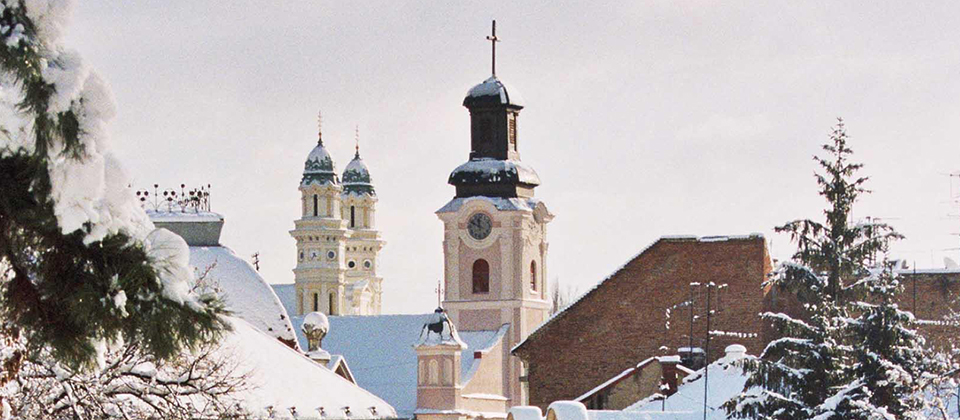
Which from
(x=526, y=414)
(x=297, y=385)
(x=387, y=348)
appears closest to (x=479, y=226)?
(x=387, y=348)

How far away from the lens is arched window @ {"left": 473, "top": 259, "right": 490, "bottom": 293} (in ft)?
333

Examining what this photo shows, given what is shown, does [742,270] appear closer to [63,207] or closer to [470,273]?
[63,207]

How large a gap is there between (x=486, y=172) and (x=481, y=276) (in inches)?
246

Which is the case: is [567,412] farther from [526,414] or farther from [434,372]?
[434,372]

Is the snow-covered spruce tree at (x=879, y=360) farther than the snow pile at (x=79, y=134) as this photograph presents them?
Yes

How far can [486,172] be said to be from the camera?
98812 mm

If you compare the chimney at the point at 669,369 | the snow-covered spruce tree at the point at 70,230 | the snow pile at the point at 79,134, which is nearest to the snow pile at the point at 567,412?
the chimney at the point at 669,369

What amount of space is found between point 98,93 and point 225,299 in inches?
32.0

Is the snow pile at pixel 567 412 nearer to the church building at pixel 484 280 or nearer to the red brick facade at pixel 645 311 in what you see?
the red brick facade at pixel 645 311

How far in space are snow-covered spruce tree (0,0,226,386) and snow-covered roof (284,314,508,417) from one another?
86000mm

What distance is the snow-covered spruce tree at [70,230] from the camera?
502cm

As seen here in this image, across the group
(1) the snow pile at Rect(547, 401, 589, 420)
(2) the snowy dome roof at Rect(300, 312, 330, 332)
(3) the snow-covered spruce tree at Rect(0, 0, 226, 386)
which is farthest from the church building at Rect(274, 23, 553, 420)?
(3) the snow-covered spruce tree at Rect(0, 0, 226, 386)

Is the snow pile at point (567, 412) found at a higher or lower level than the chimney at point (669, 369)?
lower

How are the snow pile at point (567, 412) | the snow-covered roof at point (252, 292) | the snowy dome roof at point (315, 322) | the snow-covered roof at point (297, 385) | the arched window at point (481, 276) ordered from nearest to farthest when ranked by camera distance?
the snow pile at point (567, 412)
the snow-covered roof at point (297, 385)
the snow-covered roof at point (252, 292)
the snowy dome roof at point (315, 322)
the arched window at point (481, 276)
